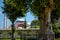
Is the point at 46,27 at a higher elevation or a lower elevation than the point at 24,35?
higher

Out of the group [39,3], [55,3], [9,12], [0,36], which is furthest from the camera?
[0,36]

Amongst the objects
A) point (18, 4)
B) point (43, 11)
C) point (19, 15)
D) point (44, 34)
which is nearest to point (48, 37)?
point (44, 34)

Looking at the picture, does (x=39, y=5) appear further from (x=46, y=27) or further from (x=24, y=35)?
(x=24, y=35)

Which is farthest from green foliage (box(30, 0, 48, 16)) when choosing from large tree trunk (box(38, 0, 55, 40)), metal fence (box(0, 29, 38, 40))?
metal fence (box(0, 29, 38, 40))

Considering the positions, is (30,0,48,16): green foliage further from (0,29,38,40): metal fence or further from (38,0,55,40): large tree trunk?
(0,29,38,40): metal fence

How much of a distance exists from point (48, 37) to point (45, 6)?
2.05 meters

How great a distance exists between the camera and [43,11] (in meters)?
14.2

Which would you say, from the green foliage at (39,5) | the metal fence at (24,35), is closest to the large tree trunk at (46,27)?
the green foliage at (39,5)

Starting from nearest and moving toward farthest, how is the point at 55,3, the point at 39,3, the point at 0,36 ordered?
the point at 39,3, the point at 55,3, the point at 0,36

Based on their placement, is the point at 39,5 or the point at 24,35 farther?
the point at 24,35

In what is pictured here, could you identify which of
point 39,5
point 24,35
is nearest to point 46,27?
point 39,5

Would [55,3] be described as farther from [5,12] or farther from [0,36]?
[0,36]

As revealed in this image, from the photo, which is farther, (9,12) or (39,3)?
(9,12)

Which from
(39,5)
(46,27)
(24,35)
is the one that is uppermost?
(39,5)
